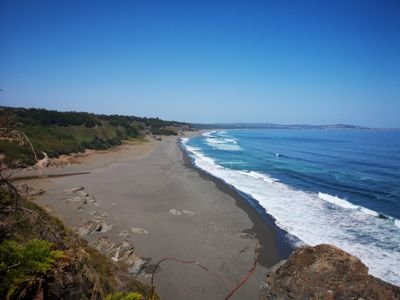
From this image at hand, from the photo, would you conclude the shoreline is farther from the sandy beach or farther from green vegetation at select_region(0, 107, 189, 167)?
green vegetation at select_region(0, 107, 189, 167)

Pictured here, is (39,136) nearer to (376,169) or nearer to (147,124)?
(376,169)

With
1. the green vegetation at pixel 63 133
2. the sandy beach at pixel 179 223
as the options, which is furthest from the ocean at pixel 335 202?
the green vegetation at pixel 63 133

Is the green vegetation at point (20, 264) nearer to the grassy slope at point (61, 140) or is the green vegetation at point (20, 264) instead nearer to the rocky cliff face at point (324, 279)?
the rocky cliff face at point (324, 279)

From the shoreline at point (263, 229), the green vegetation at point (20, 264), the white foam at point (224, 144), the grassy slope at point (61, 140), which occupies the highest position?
the green vegetation at point (20, 264)

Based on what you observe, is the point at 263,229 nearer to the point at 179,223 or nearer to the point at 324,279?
the point at 179,223

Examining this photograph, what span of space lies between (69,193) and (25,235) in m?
17.7

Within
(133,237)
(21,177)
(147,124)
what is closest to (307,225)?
(133,237)

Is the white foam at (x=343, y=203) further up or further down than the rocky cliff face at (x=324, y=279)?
further down

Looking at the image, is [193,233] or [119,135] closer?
[193,233]

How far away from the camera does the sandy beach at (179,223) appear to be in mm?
11219

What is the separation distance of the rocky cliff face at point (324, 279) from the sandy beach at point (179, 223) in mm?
5088

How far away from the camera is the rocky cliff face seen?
509 centimetres

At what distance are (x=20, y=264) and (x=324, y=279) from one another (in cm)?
505

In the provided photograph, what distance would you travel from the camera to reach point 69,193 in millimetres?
21312
